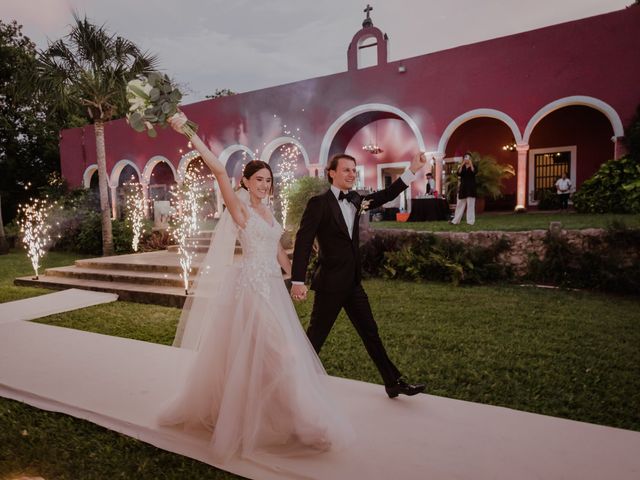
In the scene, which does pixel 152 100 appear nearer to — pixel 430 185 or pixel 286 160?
pixel 430 185

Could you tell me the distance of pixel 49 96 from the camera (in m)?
11.7

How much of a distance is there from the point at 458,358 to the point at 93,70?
42.0 feet

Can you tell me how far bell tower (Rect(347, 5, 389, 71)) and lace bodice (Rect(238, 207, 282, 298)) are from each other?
14.4 meters

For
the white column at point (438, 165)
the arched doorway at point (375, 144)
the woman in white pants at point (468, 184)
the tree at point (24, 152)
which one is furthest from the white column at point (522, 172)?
the tree at point (24, 152)

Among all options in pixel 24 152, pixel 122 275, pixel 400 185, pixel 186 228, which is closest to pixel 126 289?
pixel 122 275

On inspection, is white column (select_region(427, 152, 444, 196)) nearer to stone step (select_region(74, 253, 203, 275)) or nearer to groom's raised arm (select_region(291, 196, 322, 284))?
stone step (select_region(74, 253, 203, 275))

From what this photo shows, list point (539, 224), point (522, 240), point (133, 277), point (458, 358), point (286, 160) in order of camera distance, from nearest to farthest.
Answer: point (458, 358) → point (522, 240) → point (133, 277) → point (539, 224) → point (286, 160)

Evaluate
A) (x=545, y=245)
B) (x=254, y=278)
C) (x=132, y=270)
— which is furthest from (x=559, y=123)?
(x=254, y=278)

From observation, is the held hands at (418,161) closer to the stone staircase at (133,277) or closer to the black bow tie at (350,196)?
the black bow tie at (350,196)

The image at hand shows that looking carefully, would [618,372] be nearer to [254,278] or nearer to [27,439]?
[254,278]

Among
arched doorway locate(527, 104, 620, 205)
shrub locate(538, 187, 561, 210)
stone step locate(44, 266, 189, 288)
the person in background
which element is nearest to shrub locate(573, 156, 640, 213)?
shrub locate(538, 187, 561, 210)

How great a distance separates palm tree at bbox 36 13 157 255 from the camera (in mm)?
11617

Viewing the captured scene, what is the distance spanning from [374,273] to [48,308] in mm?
5807

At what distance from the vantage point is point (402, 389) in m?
3.21
